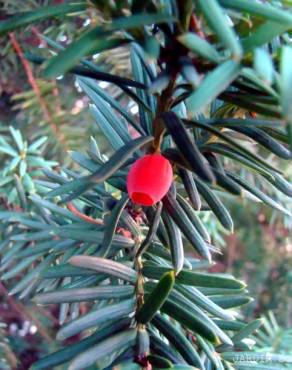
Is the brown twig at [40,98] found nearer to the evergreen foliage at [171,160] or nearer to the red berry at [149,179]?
the evergreen foliage at [171,160]

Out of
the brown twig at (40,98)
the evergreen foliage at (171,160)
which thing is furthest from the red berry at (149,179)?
the brown twig at (40,98)

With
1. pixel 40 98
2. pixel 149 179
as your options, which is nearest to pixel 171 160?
pixel 149 179

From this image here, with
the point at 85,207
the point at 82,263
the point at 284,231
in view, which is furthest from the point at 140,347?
the point at 284,231

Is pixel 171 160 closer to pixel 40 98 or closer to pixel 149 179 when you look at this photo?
pixel 149 179

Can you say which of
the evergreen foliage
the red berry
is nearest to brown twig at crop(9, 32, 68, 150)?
the evergreen foliage

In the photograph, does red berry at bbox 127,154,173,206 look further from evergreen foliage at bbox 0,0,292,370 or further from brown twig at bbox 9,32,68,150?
brown twig at bbox 9,32,68,150

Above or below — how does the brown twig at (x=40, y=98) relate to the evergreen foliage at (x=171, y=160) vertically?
above

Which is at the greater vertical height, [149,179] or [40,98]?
[40,98]

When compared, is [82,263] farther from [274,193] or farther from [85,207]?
[274,193]

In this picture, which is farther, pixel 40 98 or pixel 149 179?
pixel 40 98
